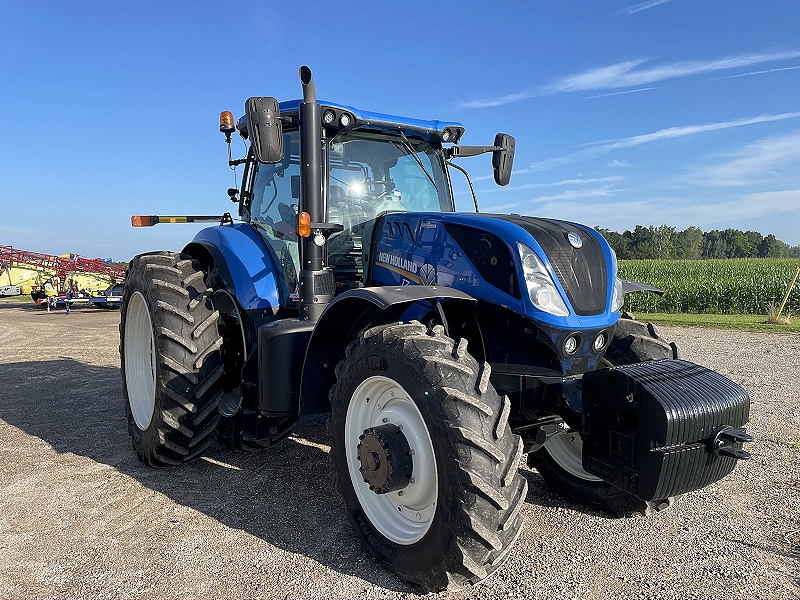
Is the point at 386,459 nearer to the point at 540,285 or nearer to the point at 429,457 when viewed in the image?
the point at 429,457

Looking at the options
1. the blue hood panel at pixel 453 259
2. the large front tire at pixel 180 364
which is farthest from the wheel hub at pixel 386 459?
the large front tire at pixel 180 364

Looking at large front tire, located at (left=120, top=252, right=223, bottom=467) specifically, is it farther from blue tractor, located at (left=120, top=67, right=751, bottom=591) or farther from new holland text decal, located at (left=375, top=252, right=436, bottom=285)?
new holland text decal, located at (left=375, top=252, right=436, bottom=285)

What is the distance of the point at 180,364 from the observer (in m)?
4.23

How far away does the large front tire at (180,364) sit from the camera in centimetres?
425

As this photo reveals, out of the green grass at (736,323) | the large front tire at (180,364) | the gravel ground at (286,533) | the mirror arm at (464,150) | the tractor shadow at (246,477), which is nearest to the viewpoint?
the gravel ground at (286,533)

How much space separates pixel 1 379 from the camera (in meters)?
8.33

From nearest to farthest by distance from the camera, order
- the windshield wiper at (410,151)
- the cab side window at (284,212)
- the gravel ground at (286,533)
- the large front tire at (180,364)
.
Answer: the gravel ground at (286,533), the large front tire at (180,364), the cab side window at (284,212), the windshield wiper at (410,151)

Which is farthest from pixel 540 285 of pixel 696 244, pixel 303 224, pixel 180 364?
pixel 696 244

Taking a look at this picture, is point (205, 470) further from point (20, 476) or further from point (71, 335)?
point (71, 335)

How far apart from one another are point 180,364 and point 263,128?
1.82 meters

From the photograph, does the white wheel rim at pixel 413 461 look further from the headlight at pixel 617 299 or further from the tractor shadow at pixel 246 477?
the headlight at pixel 617 299

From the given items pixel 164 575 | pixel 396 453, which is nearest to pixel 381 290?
pixel 396 453

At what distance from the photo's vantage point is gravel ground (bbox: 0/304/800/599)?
2869 mm

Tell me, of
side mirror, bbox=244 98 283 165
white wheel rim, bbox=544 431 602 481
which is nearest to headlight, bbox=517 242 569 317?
white wheel rim, bbox=544 431 602 481
